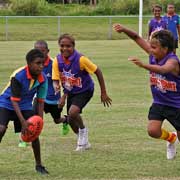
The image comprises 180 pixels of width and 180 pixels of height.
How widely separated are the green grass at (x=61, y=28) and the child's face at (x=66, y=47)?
2743 centimetres

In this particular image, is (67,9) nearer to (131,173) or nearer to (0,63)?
(0,63)

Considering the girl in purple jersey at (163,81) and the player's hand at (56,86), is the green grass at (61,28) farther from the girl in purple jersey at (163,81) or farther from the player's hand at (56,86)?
the girl in purple jersey at (163,81)

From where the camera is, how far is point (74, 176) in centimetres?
695

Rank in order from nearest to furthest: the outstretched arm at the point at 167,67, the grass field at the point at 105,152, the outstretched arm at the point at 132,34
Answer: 1. the outstretched arm at the point at 167,67
2. the grass field at the point at 105,152
3. the outstretched arm at the point at 132,34

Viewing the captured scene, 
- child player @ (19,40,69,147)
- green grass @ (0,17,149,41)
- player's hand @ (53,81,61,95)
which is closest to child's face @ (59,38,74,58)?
player's hand @ (53,81,61,95)

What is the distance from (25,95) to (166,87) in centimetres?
155

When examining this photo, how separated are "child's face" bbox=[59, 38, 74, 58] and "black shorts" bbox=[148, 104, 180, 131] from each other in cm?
154

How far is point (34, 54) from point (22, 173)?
133cm

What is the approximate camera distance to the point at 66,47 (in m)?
8.28

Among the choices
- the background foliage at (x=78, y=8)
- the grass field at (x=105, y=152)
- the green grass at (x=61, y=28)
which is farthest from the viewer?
the background foliage at (x=78, y=8)

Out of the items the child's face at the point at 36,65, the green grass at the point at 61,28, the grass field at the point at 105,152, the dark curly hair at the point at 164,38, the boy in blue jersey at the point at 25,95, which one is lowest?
the green grass at the point at 61,28

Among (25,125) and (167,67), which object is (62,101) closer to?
(25,125)

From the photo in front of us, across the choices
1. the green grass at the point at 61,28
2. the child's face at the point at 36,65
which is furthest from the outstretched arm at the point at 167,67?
the green grass at the point at 61,28

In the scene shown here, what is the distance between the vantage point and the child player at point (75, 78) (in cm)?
828
